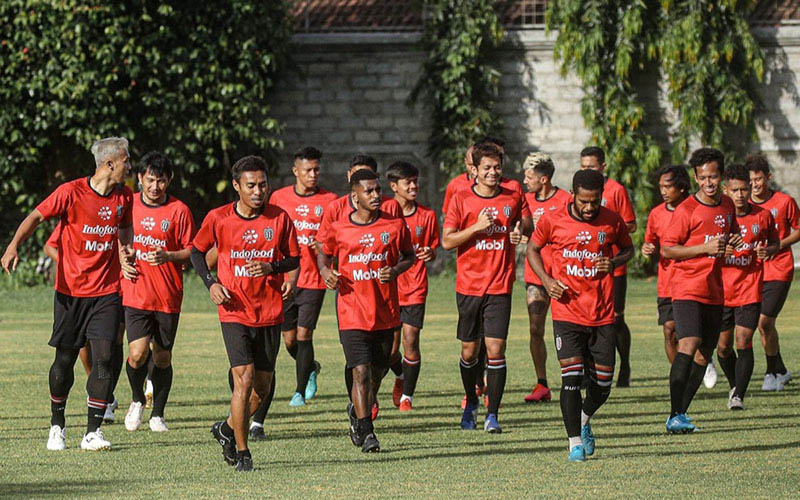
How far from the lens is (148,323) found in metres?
11.2

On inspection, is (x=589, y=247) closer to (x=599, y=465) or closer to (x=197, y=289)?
(x=599, y=465)

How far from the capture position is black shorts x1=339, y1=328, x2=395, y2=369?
10156 millimetres

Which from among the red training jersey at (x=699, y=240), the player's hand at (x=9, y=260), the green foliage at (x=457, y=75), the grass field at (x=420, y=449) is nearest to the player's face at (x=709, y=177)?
the red training jersey at (x=699, y=240)

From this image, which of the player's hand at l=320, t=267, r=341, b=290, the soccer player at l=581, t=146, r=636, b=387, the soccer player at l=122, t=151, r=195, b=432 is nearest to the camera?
the player's hand at l=320, t=267, r=341, b=290

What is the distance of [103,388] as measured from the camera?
33.8 ft

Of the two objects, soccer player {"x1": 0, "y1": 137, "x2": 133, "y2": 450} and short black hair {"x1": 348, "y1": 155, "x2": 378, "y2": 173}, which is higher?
short black hair {"x1": 348, "y1": 155, "x2": 378, "y2": 173}

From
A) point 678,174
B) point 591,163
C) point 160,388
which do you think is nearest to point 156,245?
point 160,388

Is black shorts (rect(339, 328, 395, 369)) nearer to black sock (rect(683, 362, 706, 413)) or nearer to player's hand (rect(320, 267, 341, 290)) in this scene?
player's hand (rect(320, 267, 341, 290))

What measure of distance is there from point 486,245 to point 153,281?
2.63m

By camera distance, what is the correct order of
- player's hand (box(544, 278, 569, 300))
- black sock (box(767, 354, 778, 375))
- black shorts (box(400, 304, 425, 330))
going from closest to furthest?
1. player's hand (box(544, 278, 569, 300))
2. black shorts (box(400, 304, 425, 330))
3. black sock (box(767, 354, 778, 375))

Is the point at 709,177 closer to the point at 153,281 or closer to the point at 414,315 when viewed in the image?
the point at 414,315

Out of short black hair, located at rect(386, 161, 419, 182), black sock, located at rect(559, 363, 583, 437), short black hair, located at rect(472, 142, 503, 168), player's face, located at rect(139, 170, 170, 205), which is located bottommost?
black sock, located at rect(559, 363, 583, 437)

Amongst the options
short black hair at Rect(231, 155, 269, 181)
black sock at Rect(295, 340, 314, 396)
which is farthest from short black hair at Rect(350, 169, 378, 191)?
black sock at Rect(295, 340, 314, 396)

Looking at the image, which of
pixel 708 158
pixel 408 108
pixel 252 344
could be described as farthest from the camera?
pixel 408 108
